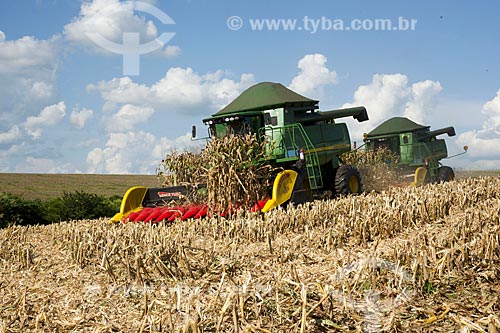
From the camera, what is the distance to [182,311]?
384cm

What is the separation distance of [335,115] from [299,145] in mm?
2474

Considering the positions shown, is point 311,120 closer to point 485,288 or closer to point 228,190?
point 228,190

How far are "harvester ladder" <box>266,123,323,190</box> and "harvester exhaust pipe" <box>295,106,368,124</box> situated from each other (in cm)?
65

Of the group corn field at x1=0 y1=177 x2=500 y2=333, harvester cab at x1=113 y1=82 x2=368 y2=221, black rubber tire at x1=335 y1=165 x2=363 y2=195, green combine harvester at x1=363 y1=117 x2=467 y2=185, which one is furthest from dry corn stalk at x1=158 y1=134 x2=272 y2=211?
green combine harvester at x1=363 y1=117 x2=467 y2=185

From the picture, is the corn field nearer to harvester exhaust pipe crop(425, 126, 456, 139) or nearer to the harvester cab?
the harvester cab

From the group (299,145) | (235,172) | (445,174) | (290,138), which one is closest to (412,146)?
(445,174)

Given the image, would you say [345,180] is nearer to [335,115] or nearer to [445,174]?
[335,115]

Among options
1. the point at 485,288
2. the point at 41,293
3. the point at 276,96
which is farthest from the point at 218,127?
the point at 485,288

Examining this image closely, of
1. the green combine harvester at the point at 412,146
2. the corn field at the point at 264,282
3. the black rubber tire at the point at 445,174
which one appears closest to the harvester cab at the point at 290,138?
the corn field at the point at 264,282

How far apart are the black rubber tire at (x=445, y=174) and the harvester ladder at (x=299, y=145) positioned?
928 centimetres

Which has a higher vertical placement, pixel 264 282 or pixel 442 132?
pixel 442 132

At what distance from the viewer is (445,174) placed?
19.7 meters

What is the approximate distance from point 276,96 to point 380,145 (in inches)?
331

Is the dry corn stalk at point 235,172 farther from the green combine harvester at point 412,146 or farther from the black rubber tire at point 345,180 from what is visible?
the green combine harvester at point 412,146
